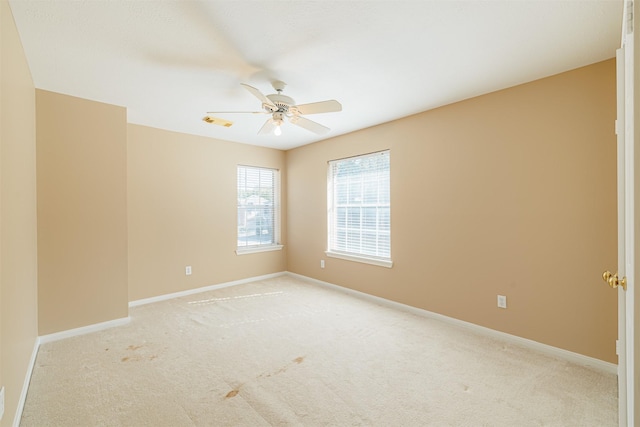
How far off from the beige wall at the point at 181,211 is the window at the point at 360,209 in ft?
5.09

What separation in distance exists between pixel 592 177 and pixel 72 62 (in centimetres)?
435

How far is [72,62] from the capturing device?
229 cm

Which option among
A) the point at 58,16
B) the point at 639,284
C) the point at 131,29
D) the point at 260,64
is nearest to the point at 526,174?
the point at 639,284

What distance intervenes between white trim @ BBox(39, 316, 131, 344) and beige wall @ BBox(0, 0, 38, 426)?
15.2 inches

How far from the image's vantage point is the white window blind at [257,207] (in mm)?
5098

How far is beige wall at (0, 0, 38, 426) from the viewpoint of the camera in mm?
1507

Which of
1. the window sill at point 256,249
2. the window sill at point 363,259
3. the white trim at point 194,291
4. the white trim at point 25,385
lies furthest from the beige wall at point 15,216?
the window sill at point 363,259

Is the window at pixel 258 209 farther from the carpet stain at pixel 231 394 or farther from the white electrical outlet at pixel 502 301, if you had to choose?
the white electrical outlet at pixel 502 301

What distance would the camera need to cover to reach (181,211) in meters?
4.32

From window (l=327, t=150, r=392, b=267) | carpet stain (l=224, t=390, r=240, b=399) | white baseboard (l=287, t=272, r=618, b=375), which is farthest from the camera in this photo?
window (l=327, t=150, r=392, b=267)

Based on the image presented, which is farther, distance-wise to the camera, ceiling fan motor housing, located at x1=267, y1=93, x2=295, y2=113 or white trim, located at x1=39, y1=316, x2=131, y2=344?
white trim, located at x1=39, y1=316, x2=131, y2=344

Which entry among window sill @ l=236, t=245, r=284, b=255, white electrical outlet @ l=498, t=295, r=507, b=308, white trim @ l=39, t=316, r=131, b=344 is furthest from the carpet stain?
window sill @ l=236, t=245, r=284, b=255

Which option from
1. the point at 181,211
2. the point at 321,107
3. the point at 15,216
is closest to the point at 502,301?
the point at 321,107

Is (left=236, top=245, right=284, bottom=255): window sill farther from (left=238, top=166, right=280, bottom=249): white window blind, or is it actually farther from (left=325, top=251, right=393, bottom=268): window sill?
(left=325, top=251, right=393, bottom=268): window sill
